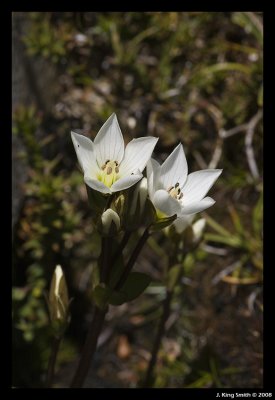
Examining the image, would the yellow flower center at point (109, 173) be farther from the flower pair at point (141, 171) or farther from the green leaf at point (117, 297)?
the green leaf at point (117, 297)

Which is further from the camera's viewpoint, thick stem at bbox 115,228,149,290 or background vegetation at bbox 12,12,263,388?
background vegetation at bbox 12,12,263,388

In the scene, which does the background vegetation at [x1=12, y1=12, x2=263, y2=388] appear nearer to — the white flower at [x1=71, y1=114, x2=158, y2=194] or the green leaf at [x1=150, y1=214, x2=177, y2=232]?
the white flower at [x1=71, y1=114, x2=158, y2=194]

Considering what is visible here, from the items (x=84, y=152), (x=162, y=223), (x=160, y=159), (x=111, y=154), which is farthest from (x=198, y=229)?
(x=160, y=159)

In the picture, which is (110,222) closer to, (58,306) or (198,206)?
(198,206)

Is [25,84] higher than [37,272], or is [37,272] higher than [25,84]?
[25,84]

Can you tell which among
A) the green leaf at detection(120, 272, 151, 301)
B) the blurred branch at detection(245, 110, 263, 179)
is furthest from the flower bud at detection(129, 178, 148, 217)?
the blurred branch at detection(245, 110, 263, 179)
